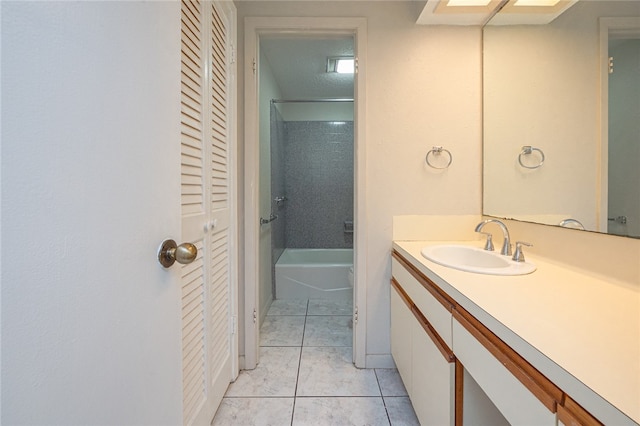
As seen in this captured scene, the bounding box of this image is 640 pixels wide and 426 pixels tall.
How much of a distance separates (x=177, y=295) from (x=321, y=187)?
3.05m

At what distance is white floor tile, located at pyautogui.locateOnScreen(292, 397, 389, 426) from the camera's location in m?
1.35

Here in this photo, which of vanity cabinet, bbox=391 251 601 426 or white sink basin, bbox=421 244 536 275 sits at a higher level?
white sink basin, bbox=421 244 536 275

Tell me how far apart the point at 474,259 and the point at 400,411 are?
86 centimetres

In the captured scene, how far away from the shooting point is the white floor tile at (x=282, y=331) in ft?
6.81

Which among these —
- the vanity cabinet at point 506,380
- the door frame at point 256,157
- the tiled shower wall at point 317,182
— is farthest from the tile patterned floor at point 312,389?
the tiled shower wall at point 317,182

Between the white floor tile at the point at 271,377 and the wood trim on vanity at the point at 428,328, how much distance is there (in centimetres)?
81

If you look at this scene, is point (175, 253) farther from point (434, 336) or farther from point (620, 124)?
point (620, 124)

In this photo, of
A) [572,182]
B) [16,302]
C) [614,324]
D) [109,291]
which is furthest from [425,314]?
[16,302]

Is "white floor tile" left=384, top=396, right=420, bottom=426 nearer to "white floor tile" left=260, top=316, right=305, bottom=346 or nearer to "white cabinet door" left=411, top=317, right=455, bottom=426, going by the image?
"white cabinet door" left=411, top=317, right=455, bottom=426

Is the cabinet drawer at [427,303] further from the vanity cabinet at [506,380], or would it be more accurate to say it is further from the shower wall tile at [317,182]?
the shower wall tile at [317,182]

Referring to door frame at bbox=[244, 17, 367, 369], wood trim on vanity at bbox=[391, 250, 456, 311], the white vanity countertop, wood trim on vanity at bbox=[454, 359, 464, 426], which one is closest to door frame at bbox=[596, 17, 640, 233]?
the white vanity countertop

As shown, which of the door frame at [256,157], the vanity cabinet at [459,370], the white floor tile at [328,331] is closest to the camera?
the vanity cabinet at [459,370]

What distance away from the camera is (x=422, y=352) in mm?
1170

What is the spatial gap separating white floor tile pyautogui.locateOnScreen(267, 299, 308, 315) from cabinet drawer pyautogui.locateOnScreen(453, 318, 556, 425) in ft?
6.21
